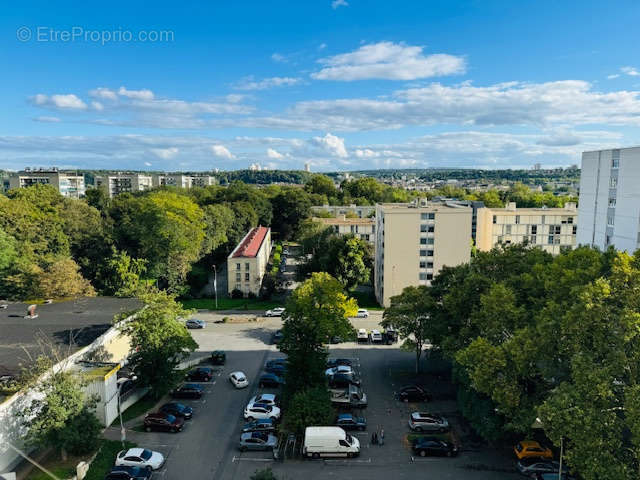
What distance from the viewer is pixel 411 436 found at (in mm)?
22938

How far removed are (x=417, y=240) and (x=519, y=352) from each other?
89.8ft

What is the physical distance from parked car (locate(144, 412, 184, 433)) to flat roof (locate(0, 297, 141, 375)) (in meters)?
5.49

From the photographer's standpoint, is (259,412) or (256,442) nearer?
(256,442)

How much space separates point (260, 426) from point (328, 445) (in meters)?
3.93

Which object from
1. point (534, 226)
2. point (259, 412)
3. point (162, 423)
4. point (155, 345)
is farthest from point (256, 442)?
point (534, 226)

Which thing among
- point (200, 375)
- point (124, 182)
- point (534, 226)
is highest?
point (124, 182)

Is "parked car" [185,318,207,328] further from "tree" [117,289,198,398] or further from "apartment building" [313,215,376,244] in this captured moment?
"apartment building" [313,215,376,244]

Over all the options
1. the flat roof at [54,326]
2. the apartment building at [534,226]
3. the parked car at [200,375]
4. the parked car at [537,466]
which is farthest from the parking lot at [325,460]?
the apartment building at [534,226]

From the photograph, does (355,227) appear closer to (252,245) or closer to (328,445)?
(252,245)

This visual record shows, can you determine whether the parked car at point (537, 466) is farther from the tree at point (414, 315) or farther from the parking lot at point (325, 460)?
the tree at point (414, 315)

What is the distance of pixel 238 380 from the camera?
1130 inches

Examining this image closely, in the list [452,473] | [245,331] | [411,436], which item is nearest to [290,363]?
[411,436]

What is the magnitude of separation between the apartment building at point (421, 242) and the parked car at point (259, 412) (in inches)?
927

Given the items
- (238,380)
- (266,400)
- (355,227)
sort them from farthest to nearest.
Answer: (355,227) < (238,380) < (266,400)
